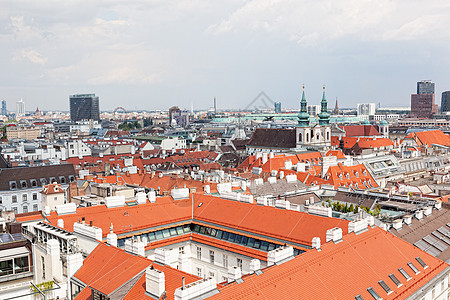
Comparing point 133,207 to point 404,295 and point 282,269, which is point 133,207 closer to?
point 282,269

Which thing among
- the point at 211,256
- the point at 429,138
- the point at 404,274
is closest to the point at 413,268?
the point at 404,274

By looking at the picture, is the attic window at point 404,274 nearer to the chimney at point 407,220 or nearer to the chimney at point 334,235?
the chimney at point 334,235

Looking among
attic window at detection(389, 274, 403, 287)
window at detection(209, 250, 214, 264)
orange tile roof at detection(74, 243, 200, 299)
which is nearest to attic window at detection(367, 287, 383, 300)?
attic window at detection(389, 274, 403, 287)

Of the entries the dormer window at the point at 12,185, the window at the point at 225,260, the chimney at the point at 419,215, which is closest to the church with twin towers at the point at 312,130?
the dormer window at the point at 12,185

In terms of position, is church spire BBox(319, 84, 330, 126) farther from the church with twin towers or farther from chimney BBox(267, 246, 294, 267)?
chimney BBox(267, 246, 294, 267)

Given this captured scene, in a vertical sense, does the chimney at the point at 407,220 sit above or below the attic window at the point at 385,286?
above

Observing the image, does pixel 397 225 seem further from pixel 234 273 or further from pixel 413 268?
pixel 234 273

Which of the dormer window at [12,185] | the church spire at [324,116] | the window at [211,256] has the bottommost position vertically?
the dormer window at [12,185]
